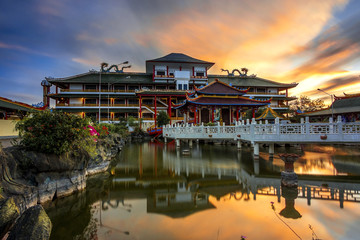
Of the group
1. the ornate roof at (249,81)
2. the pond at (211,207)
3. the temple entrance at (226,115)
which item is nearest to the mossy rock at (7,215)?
the pond at (211,207)

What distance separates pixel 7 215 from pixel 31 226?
669mm

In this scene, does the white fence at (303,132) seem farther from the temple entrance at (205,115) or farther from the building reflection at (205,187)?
the temple entrance at (205,115)

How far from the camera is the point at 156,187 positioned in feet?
29.0

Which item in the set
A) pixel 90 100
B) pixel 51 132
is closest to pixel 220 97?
pixel 51 132

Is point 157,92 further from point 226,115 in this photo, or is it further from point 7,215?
point 7,215

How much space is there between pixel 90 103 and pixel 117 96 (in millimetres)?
6391

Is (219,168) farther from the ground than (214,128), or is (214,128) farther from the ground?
(214,128)

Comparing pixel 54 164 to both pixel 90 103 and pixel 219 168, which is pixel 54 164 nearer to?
pixel 219 168

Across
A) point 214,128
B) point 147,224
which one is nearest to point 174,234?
point 147,224

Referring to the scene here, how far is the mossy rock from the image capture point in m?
4.16

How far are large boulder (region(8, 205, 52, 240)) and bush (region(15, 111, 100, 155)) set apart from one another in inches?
115

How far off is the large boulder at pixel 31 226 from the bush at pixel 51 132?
2912 millimetres

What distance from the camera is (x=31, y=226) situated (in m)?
4.11

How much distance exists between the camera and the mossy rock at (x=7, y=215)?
164 inches
